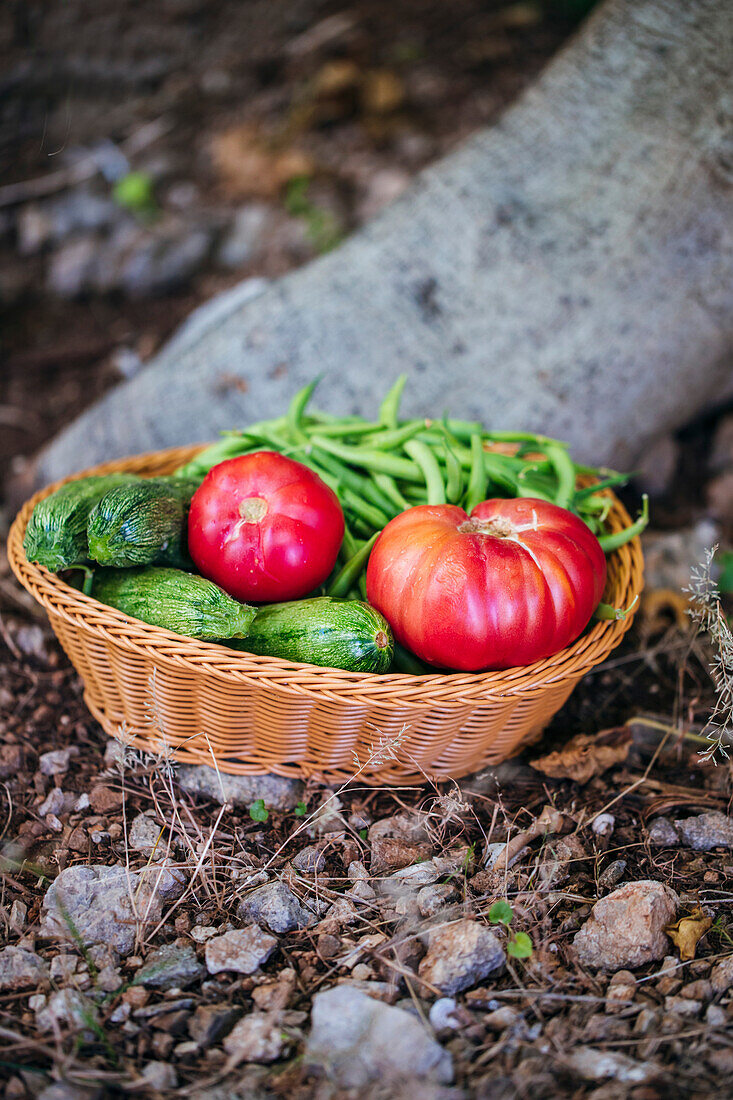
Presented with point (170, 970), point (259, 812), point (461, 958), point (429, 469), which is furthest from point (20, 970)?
point (429, 469)

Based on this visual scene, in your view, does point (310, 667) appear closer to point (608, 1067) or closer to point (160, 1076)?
point (160, 1076)

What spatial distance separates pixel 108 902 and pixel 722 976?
1.71 m

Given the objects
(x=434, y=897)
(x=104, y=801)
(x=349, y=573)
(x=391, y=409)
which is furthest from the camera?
(x=391, y=409)

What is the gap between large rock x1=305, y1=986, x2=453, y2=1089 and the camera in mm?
1724

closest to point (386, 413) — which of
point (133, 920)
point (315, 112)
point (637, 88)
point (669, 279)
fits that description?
point (669, 279)

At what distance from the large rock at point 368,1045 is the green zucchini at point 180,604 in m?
1.04

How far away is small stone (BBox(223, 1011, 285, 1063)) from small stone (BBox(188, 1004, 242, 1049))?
0.08ft

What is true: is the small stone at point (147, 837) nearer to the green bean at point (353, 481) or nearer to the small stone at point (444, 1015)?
the small stone at point (444, 1015)

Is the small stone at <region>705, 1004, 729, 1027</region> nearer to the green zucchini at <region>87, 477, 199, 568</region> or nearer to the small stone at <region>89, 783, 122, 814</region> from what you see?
the small stone at <region>89, 783, 122, 814</region>

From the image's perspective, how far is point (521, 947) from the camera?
6.59 ft

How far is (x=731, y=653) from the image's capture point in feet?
8.20

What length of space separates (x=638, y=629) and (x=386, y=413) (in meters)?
1.53

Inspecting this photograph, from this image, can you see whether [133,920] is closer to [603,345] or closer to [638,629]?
[638,629]

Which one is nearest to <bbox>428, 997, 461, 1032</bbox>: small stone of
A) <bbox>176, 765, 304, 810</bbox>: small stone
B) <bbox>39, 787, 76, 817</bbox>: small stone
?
<bbox>176, 765, 304, 810</bbox>: small stone
